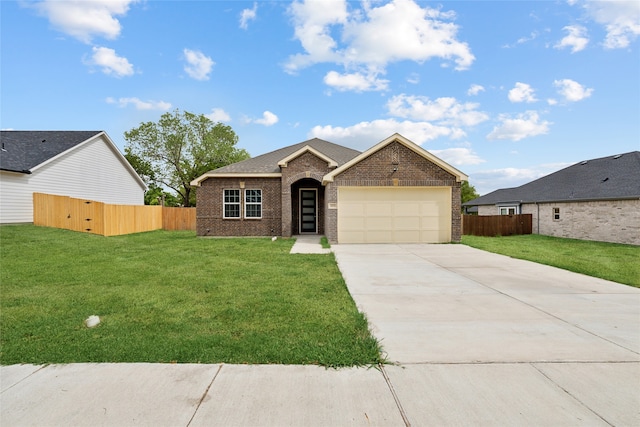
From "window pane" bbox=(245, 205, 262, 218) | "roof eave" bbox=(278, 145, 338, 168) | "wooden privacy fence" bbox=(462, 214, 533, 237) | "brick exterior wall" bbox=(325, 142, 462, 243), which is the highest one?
"roof eave" bbox=(278, 145, 338, 168)

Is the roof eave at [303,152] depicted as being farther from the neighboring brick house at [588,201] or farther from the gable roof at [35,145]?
the neighboring brick house at [588,201]

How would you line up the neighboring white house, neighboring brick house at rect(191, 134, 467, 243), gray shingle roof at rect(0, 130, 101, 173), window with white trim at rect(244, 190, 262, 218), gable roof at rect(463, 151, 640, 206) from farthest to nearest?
gray shingle roof at rect(0, 130, 101, 173), gable roof at rect(463, 151, 640, 206), the neighboring white house, window with white trim at rect(244, 190, 262, 218), neighboring brick house at rect(191, 134, 467, 243)

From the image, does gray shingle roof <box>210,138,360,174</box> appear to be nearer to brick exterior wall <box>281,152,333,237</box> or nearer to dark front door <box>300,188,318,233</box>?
brick exterior wall <box>281,152,333,237</box>

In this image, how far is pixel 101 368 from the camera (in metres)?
3.34

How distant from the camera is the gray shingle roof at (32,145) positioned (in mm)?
18078

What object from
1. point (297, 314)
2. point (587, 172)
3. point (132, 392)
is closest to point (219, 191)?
point (297, 314)

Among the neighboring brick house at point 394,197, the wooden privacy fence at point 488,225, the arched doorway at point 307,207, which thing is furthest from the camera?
the wooden privacy fence at point 488,225

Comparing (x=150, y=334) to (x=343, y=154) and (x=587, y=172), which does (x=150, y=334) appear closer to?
(x=343, y=154)

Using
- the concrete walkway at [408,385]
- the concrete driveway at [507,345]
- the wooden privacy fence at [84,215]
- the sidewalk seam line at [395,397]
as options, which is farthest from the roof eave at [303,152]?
the sidewalk seam line at [395,397]

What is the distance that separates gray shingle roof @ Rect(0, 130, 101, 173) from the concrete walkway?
20177 millimetres

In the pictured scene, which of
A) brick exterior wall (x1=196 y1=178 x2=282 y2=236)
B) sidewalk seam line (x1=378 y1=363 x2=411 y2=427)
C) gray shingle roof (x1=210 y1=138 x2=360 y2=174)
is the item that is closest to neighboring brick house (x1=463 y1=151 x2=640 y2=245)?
gray shingle roof (x1=210 y1=138 x2=360 y2=174)

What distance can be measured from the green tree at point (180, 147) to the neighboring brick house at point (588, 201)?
105 feet

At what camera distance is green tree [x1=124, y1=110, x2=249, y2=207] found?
38406 millimetres

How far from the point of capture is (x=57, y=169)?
792 inches
